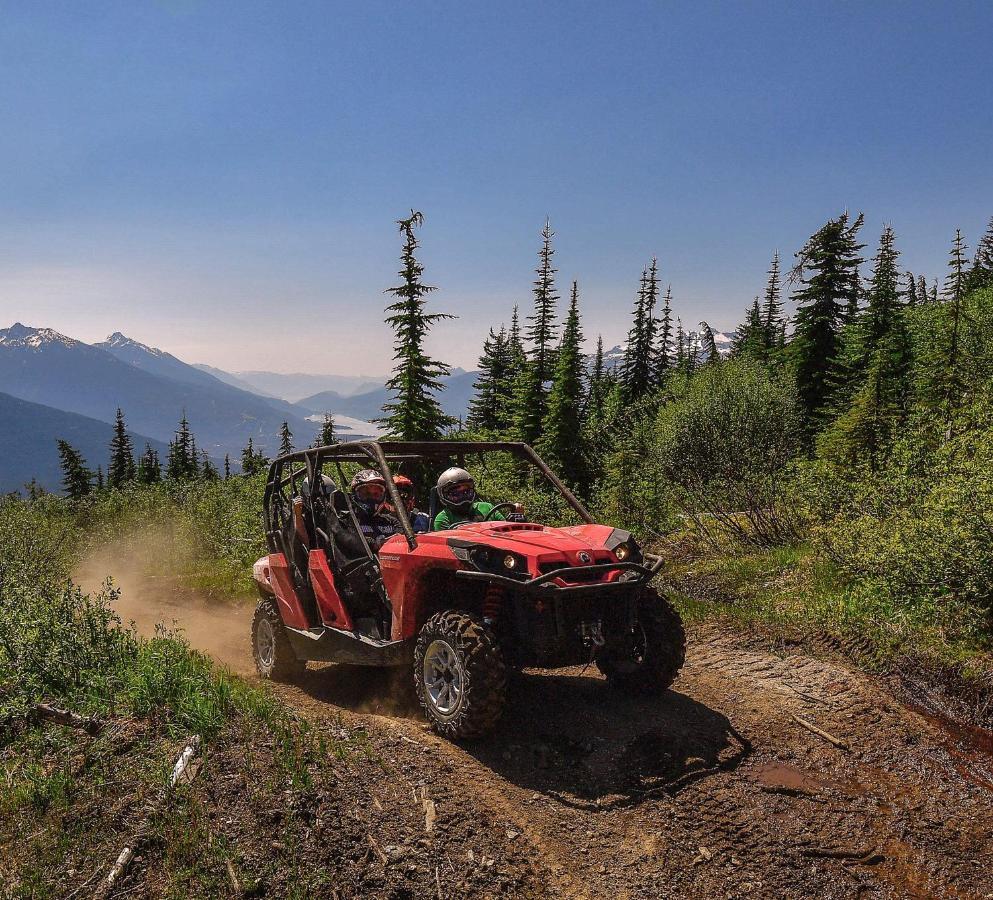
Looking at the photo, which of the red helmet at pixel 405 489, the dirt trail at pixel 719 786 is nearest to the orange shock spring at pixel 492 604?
the dirt trail at pixel 719 786

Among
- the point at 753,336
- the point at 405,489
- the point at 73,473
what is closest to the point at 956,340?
the point at 405,489

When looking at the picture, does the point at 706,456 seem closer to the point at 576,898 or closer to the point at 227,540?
the point at 227,540

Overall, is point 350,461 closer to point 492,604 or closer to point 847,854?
point 492,604

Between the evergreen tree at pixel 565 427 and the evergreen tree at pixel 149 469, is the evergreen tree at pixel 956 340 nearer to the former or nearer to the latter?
the evergreen tree at pixel 565 427

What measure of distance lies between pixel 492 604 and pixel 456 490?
6.08ft

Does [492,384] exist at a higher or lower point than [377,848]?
higher

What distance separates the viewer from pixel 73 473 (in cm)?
6062

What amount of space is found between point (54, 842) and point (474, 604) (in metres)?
3.16

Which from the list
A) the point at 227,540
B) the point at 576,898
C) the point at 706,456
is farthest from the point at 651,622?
the point at 706,456

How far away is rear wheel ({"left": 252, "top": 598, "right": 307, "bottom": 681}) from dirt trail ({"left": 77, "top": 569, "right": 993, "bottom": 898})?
5.30ft

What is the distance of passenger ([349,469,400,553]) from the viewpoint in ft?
24.4

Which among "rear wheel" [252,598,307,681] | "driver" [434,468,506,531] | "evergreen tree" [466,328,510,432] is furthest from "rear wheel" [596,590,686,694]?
"evergreen tree" [466,328,510,432]

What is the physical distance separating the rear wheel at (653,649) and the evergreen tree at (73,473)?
65.6 m

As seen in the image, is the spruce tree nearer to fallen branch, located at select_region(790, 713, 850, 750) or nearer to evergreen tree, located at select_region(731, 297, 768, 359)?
evergreen tree, located at select_region(731, 297, 768, 359)
